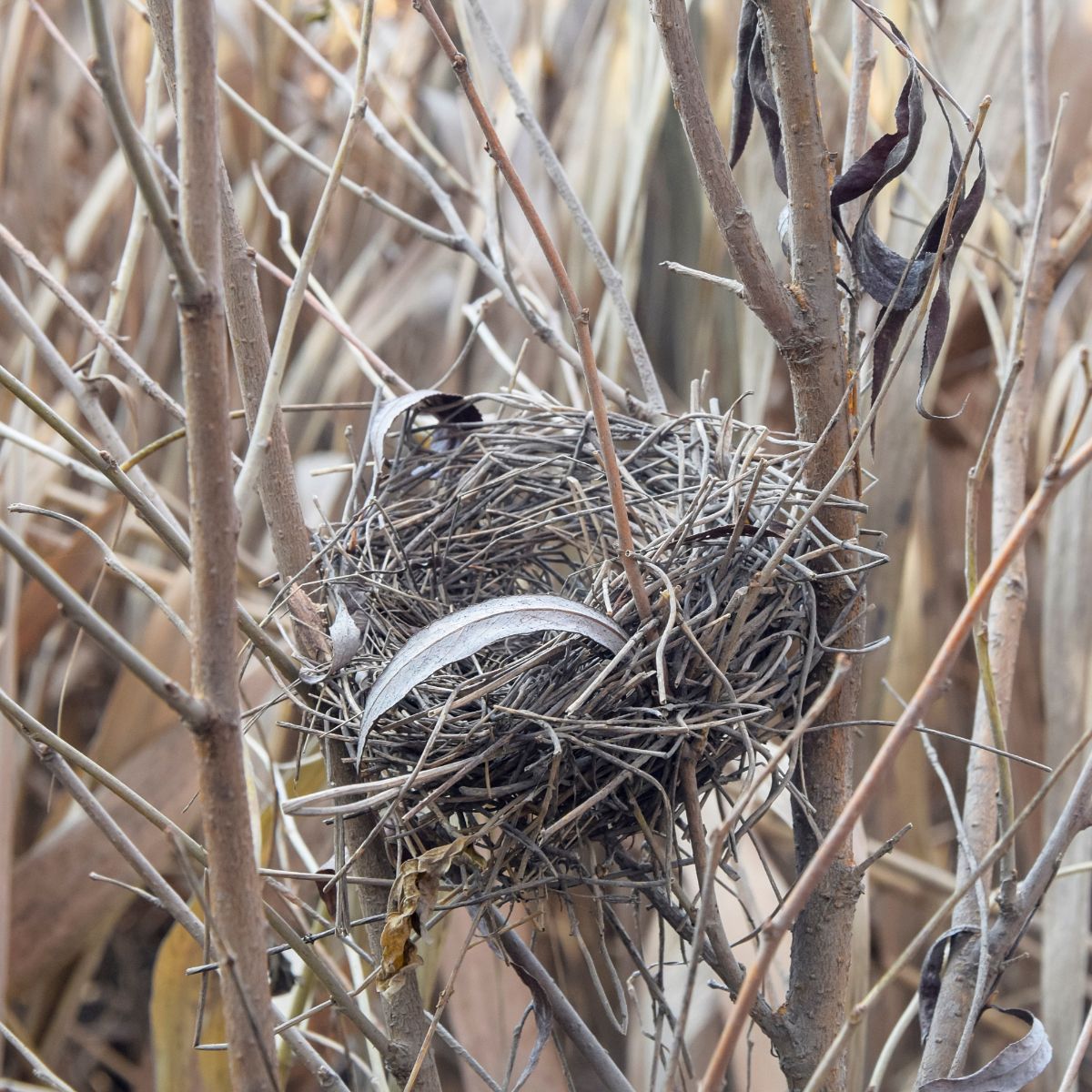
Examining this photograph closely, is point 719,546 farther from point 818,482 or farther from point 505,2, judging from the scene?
point 505,2

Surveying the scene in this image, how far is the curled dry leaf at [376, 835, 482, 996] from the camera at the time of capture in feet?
1.35

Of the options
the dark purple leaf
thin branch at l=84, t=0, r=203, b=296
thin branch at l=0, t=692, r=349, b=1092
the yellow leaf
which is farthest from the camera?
the yellow leaf

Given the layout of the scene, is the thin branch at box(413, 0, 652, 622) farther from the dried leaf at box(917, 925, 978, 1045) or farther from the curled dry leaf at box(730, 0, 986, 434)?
the dried leaf at box(917, 925, 978, 1045)

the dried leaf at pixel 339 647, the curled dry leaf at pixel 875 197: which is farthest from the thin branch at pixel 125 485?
the curled dry leaf at pixel 875 197

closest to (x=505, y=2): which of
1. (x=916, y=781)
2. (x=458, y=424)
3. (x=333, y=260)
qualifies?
(x=333, y=260)

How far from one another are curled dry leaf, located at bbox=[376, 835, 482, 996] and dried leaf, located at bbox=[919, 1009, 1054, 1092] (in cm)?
21

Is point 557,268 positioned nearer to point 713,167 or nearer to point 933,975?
point 713,167

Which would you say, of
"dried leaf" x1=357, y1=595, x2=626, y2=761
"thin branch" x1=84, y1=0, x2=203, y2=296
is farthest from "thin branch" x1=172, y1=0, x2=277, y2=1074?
"dried leaf" x1=357, y1=595, x2=626, y2=761

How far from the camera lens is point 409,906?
1.35 ft

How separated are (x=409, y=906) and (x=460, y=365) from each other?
879 millimetres

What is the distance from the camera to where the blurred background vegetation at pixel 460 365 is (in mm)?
833

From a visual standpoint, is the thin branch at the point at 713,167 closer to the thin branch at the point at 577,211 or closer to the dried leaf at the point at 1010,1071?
the thin branch at the point at 577,211

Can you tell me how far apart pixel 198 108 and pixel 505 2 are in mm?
1169

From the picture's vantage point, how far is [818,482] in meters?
0.51
